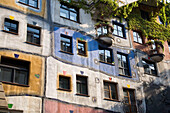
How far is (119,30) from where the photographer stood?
20.5 m

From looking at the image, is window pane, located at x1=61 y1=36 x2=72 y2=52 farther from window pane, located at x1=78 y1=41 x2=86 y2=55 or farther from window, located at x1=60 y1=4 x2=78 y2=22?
window, located at x1=60 y1=4 x2=78 y2=22

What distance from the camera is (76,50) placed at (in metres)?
16.7

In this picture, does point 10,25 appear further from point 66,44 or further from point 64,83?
point 64,83

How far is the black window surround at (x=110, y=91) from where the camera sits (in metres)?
17.0

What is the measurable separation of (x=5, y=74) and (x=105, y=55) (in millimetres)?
7627

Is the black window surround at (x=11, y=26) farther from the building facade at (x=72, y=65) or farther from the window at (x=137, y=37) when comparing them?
the window at (x=137, y=37)

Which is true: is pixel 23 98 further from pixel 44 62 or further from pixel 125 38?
pixel 125 38

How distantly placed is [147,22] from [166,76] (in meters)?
4.96

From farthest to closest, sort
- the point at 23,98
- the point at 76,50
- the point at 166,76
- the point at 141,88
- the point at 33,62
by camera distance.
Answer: the point at 166,76 < the point at 141,88 < the point at 76,50 < the point at 33,62 < the point at 23,98

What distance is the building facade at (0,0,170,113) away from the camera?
44.9 feet

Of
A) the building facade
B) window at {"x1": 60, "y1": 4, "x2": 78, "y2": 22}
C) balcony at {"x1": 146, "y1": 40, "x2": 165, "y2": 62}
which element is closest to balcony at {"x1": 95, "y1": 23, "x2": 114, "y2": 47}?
the building facade

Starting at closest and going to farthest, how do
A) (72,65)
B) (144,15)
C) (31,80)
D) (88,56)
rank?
(31,80)
(72,65)
(88,56)
(144,15)

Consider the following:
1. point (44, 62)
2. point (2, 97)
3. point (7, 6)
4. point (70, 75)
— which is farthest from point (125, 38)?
point (2, 97)

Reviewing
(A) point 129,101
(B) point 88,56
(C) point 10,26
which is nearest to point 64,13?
(B) point 88,56
